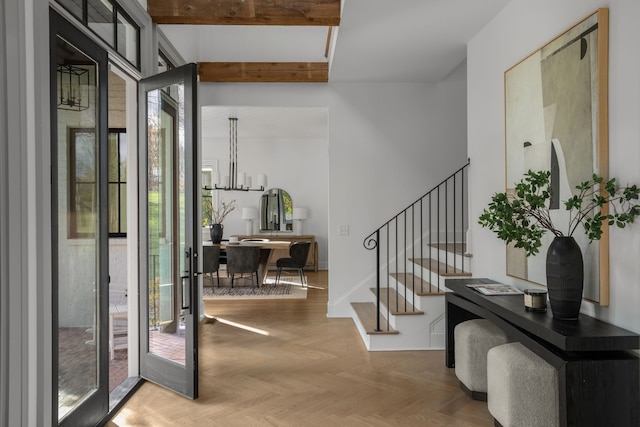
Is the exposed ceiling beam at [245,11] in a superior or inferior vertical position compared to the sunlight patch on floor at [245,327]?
superior

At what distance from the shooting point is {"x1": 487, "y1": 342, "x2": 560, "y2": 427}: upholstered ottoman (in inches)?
97.8

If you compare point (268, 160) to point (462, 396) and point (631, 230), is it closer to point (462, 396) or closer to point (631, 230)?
point (462, 396)

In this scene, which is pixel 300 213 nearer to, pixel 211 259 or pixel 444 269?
pixel 211 259

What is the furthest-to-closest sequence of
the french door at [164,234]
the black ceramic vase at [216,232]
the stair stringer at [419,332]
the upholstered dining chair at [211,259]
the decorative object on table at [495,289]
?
the black ceramic vase at [216,232] < the upholstered dining chair at [211,259] < the stair stringer at [419,332] < the french door at [164,234] < the decorative object on table at [495,289]

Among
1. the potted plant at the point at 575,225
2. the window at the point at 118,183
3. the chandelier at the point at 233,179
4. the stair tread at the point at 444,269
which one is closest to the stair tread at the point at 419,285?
the stair tread at the point at 444,269

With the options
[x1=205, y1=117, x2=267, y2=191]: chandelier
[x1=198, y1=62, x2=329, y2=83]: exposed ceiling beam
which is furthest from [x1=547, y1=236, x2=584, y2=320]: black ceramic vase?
[x1=205, y1=117, x2=267, y2=191]: chandelier

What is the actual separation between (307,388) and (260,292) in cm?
423

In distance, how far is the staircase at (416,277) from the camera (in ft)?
14.9

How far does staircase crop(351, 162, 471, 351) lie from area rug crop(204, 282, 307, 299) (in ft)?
6.34

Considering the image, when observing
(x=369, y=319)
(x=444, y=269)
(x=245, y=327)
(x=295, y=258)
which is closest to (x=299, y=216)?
(x=295, y=258)

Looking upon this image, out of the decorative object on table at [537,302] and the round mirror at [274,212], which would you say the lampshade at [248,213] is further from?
the decorative object on table at [537,302]

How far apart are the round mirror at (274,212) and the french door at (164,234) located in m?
6.94

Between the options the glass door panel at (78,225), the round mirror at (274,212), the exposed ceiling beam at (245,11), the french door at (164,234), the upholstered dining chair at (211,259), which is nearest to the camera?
the glass door panel at (78,225)

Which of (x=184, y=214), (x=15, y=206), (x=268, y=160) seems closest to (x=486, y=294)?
(x=184, y=214)
